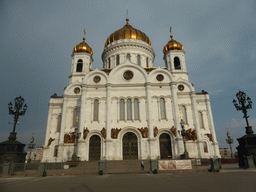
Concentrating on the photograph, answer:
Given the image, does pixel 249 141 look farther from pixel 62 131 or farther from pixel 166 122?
pixel 62 131

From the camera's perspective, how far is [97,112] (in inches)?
948

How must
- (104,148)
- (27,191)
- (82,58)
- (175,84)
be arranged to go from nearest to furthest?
(27,191) → (104,148) → (175,84) → (82,58)

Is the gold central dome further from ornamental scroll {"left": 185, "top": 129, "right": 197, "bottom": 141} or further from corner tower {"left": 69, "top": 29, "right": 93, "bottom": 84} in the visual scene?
ornamental scroll {"left": 185, "top": 129, "right": 197, "bottom": 141}

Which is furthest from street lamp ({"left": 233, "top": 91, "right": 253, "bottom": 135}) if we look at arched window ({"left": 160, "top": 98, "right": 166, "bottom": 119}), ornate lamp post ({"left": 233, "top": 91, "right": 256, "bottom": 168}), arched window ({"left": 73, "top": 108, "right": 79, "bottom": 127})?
arched window ({"left": 73, "top": 108, "right": 79, "bottom": 127})

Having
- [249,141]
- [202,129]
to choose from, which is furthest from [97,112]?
[249,141]

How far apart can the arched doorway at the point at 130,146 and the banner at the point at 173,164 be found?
8.80 m

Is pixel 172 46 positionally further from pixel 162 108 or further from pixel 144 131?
pixel 144 131

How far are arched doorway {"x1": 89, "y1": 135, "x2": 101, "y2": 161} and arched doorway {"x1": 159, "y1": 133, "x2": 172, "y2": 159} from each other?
8.20 metres

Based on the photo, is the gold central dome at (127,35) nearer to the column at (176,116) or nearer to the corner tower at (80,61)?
the corner tower at (80,61)

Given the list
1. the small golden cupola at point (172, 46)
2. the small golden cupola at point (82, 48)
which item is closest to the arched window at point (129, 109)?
the small golden cupola at point (172, 46)

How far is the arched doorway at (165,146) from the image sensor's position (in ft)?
72.6

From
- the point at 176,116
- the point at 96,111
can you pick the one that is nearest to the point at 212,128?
the point at 176,116

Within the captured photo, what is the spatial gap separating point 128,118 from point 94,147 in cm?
590

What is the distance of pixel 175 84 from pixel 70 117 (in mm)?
16085
